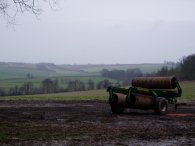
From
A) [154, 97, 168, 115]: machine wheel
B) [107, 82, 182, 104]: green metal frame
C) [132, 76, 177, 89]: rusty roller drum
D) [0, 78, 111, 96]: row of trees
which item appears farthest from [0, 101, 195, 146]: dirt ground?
[0, 78, 111, 96]: row of trees

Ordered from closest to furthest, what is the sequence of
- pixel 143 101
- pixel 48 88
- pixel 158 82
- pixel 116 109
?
pixel 143 101
pixel 116 109
pixel 158 82
pixel 48 88

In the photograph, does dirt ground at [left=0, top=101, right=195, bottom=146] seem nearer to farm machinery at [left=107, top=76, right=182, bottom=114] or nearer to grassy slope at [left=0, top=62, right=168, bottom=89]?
farm machinery at [left=107, top=76, right=182, bottom=114]

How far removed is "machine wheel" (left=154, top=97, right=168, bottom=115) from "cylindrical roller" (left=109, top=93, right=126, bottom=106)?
4.98 ft

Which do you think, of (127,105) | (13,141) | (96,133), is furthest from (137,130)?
(127,105)

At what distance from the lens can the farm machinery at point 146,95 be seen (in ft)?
63.6

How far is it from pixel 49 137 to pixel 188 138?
3738 mm

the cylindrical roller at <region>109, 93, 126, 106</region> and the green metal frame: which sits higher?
the green metal frame

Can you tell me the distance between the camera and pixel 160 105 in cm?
2008

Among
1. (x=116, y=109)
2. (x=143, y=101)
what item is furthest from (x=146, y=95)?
(x=116, y=109)

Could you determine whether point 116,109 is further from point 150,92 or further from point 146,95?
point 150,92

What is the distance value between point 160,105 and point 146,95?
81 cm

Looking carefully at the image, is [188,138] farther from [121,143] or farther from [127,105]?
[127,105]

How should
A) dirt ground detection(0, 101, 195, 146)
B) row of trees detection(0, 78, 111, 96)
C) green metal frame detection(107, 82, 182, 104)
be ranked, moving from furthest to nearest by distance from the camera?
row of trees detection(0, 78, 111, 96)
green metal frame detection(107, 82, 182, 104)
dirt ground detection(0, 101, 195, 146)

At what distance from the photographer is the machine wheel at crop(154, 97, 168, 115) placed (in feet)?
65.4
